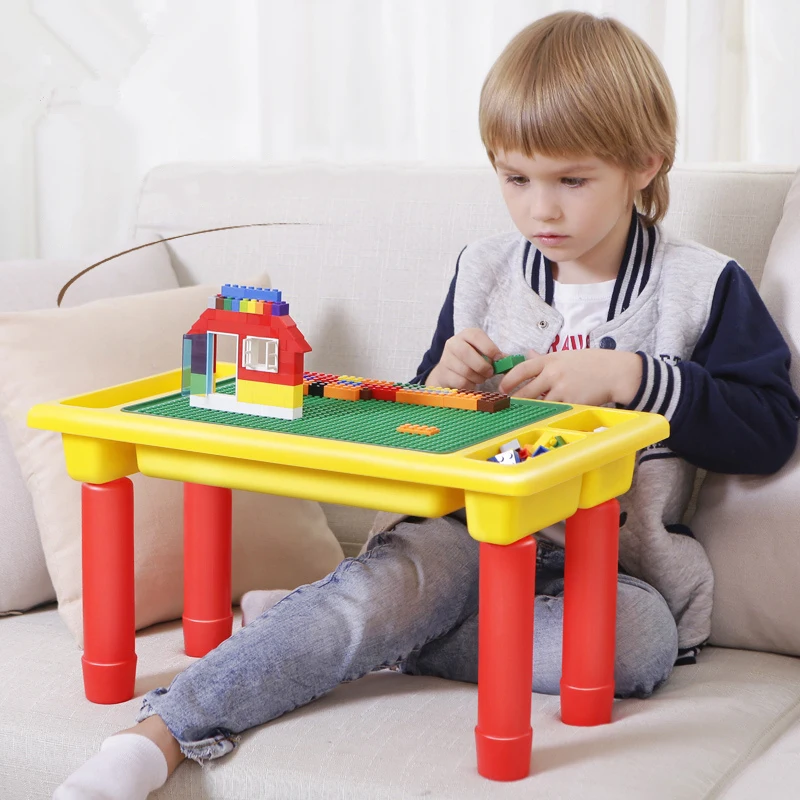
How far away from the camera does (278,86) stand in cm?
189

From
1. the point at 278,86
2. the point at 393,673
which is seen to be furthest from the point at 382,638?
the point at 278,86

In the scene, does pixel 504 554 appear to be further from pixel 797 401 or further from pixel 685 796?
pixel 797 401

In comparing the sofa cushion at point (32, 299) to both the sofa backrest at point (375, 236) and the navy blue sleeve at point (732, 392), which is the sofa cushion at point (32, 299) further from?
the navy blue sleeve at point (732, 392)

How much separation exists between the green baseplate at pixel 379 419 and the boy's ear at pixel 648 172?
0.96 ft

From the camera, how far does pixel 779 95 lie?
1.58m

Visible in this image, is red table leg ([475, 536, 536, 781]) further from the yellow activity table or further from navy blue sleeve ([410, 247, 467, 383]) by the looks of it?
navy blue sleeve ([410, 247, 467, 383])

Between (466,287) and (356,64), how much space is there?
30.0 inches

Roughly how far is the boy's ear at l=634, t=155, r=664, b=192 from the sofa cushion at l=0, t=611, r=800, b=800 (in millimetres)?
464

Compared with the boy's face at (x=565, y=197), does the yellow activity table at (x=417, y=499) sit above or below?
below

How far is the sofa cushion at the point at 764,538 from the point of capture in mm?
1051

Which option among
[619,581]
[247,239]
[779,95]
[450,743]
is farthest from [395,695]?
[779,95]

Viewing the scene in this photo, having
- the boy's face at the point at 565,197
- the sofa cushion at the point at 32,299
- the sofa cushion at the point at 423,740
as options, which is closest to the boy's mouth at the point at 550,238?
the boy's face at the point at 565,197

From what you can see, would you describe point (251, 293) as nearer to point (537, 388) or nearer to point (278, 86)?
point (537, 388)

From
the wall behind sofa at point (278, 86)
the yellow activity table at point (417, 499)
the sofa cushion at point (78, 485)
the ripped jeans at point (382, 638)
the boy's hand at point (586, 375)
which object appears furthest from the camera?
the wall behind sofa at point (278, 86)
